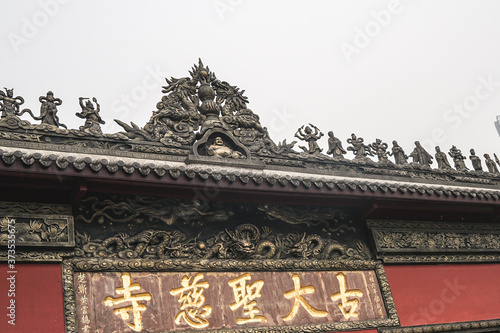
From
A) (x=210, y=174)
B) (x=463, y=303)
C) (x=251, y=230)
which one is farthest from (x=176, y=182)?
(x=463, y=303)

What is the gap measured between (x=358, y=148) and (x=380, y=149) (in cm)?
41

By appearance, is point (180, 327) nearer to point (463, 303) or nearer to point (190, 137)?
point (190, 137)

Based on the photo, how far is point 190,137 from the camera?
260 inches

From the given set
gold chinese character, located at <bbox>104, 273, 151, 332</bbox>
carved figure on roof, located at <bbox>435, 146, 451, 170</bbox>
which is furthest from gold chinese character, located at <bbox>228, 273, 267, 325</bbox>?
carved figure on roof, located at <bbox>435, 146, 451, 170</bbox>

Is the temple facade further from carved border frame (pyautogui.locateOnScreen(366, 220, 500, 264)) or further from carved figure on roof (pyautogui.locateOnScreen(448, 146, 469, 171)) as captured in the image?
carved figure on roof (pyautogui.locateOnScreen(448, 146, 469, 171))

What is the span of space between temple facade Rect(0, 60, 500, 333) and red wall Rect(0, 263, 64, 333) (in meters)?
0.01

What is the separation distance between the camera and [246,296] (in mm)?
5363

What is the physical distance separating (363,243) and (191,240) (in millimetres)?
2164

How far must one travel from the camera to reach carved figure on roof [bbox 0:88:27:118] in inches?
222

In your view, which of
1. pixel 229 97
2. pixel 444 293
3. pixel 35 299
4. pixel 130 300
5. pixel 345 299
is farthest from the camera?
pixel 229 97

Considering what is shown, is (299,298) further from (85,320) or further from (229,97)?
(229,97)

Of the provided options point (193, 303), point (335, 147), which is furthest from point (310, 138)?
point (193, 303)


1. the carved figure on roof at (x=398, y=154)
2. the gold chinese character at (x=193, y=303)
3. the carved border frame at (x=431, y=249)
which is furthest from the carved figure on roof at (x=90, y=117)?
the carved figure on roof at (x=398, y=154)

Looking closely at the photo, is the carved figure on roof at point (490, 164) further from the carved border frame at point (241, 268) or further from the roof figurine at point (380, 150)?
the carved border frame at point (241, 268)
